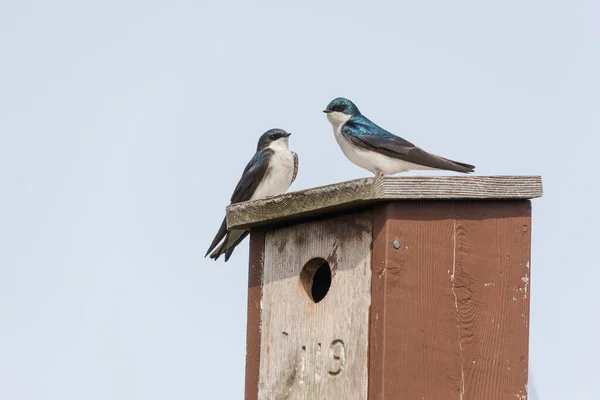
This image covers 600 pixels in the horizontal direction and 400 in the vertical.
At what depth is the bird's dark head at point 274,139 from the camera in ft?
17.4

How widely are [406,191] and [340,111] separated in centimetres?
175

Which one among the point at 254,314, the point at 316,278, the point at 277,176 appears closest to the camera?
the point at 254,314

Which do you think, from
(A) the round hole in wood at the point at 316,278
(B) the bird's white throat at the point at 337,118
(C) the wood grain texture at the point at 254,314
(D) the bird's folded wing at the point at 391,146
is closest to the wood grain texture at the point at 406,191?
(A) the round hole in wood at the point at 316,278

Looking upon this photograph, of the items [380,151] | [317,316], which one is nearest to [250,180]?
[380,151]

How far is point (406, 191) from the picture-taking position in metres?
3.17

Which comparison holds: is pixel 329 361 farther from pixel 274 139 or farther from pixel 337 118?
pixel 274 139

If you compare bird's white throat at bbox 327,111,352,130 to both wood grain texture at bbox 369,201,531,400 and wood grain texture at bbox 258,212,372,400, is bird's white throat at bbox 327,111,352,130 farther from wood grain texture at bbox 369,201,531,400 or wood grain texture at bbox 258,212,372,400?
wood grain texture at bbox 369,201,531,400

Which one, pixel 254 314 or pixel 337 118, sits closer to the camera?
pixel 254 314

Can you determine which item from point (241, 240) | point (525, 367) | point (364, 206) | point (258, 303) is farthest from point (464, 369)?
point (241, 240)

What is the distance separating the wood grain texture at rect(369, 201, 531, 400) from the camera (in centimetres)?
312

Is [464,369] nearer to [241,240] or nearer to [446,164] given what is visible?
[446,164]

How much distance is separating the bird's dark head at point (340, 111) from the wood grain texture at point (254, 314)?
3.83 ft

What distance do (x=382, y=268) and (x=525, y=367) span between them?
449 mm

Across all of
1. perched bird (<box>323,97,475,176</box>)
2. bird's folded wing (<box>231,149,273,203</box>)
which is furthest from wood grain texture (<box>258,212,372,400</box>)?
bird's folded wing (<box>231,149,273,203</box>)
